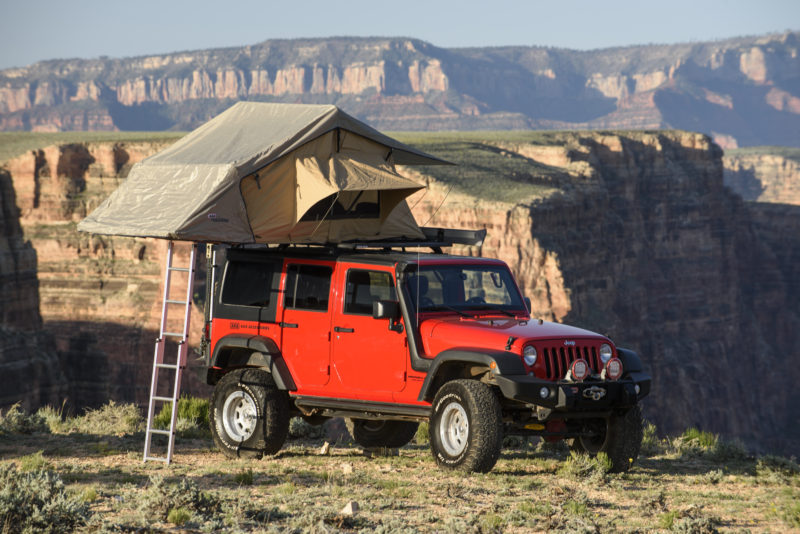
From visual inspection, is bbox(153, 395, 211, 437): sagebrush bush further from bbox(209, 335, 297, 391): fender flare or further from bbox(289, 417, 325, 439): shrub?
bbox(209, 335, 297, 391): fender flare

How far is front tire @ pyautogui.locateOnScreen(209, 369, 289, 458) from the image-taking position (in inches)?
534

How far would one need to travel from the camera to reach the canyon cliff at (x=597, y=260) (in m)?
79.8

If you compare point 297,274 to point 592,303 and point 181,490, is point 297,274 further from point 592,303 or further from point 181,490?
point 592,303

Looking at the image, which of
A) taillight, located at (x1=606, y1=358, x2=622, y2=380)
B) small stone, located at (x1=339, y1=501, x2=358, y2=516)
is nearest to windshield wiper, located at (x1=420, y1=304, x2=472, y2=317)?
taillight, located at (x1=606, y1=358, x2=622, y2=380)

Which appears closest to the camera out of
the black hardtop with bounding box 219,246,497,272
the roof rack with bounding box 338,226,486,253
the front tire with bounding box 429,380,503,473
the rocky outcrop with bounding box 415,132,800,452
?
the front tire with bounding box 429,380,503,473

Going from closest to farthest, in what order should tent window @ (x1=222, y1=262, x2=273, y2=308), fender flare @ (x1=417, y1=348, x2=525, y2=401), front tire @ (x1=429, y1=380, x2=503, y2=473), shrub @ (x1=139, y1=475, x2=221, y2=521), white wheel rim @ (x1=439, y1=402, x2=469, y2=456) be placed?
1. shrub @ (x1=139, y1=475, x2=221, y2=521)
2. fender flare @ (x1=417, y1=348, x2=525, y2=401)
3. front tire @ (x1=429, y1=380, x2=503, y2=473)
4. white wheel rim @ (x1=439, y1=402, x2=469, y2=456)
5. tent window @ (x1=222, y1=262, x2=273, y2=308)

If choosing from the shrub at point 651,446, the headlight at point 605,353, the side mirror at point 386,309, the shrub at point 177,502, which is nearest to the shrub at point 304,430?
the side mirror at point 386,309

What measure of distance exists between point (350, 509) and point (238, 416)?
430 centimetres

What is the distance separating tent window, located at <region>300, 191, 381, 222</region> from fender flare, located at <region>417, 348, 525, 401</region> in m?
2.60

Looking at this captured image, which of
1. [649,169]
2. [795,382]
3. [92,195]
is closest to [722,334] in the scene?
[795,382]

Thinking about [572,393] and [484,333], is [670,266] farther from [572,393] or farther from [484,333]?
[572,393]

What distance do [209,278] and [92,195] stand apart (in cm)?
8040

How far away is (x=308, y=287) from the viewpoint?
13.4 meters

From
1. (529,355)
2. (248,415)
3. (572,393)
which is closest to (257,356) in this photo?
(248,415)
